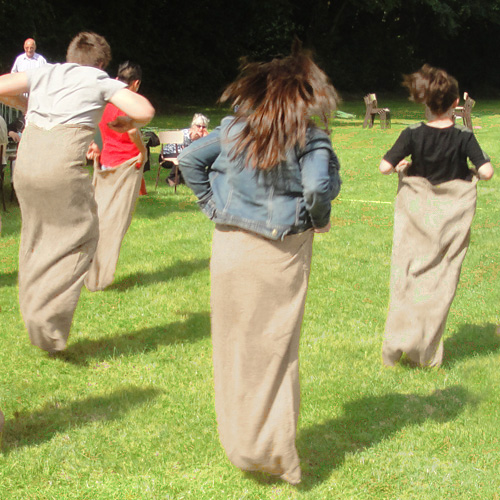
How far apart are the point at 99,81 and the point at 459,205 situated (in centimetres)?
256

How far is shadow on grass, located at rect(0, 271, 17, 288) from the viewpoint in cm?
799

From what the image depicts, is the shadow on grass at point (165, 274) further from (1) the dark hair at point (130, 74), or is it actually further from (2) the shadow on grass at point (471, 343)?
(2) the shadow on grass at point (471, 343)

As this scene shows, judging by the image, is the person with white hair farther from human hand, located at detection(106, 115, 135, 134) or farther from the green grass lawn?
human hand, located at detection(106, 115, 135, 134)

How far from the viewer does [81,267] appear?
542 centimetres

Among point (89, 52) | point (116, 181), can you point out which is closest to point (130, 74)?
point (116, 181)

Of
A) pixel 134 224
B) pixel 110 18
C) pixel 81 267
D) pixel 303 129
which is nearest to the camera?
A: pixel 303 129

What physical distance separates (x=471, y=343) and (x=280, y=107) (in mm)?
3668

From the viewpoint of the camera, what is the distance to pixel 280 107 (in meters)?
3.39

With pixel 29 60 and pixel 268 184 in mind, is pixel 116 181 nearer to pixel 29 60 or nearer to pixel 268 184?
pixel 268 184

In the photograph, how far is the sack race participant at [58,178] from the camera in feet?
16.4

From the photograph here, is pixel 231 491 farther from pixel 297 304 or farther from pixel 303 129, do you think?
pixel 303 129

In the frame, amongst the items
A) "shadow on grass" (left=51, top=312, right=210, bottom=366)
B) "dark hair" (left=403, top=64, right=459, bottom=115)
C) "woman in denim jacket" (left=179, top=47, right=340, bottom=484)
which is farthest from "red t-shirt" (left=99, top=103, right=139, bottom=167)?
"woman in denim jacket" (left=179, top=47, right=340, bottom=484)

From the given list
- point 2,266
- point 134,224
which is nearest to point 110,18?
point 134,224

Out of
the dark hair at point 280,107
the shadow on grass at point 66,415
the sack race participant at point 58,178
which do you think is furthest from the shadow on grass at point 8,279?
the dark hair at point 280,107
